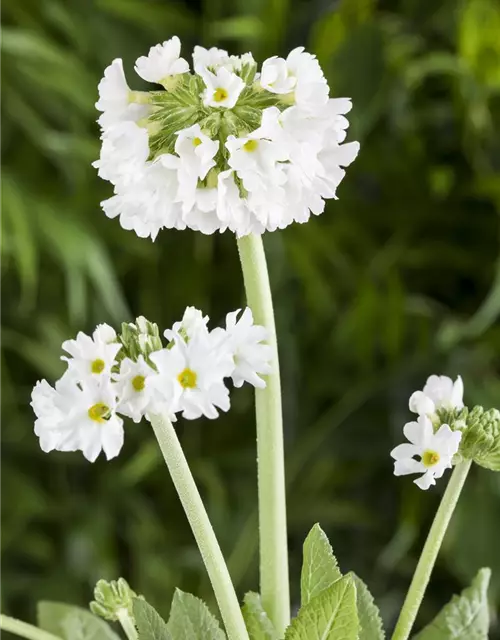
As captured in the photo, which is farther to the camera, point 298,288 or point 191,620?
point 298,288

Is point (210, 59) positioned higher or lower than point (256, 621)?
higher

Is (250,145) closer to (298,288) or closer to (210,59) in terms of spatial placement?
(210,59)

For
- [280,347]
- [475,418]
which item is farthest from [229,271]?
[475,418]

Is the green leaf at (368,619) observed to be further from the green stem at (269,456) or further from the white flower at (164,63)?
the white flower at (164,63)

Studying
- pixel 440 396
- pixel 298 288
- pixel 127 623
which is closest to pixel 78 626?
pixel 127 623

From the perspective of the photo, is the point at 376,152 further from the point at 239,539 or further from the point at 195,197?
the point at 195,197

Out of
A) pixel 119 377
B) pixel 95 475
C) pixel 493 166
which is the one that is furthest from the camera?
pixel 95 475
